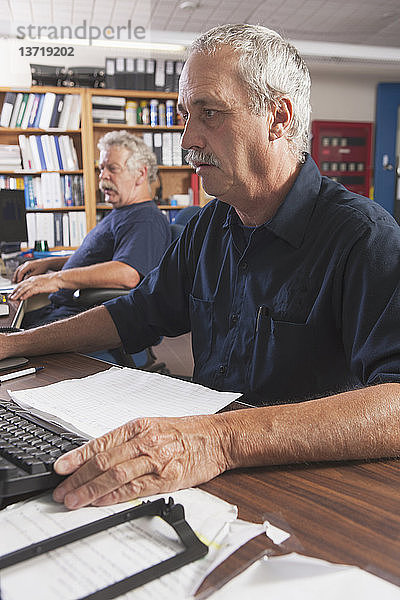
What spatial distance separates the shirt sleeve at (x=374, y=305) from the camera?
0.88 metres

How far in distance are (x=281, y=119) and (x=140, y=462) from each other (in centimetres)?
84

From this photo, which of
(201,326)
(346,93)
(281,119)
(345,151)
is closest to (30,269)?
(201,326)

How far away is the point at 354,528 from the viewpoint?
0.58 m

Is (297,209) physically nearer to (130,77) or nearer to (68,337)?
(68,337)

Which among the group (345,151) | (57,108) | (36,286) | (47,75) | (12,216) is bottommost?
(36,286)

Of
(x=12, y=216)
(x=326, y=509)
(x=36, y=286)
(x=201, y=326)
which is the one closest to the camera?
(x=326, y=509)

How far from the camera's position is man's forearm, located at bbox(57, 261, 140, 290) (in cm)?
251

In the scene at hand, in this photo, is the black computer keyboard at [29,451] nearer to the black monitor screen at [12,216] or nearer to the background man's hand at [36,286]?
the background man's hand at [36,286]

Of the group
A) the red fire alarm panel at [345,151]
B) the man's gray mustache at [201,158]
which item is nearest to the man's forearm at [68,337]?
the man's gray mustache at [201,158]

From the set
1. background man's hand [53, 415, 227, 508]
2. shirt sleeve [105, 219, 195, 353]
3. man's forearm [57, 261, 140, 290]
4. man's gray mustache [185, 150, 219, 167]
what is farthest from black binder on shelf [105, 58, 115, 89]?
background man's hand [53, 415, 227, 508]

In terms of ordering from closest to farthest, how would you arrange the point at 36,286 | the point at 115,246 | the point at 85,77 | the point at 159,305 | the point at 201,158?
the point at 201,158 < the point at 159,305 < the point at 36,286 < the point at 115,246 < the point at 85,77

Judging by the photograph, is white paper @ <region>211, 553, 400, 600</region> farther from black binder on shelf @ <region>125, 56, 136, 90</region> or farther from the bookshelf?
black binder on shelf @ <region>125, 56, 136, 90</region>

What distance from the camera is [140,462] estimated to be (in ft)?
2.07

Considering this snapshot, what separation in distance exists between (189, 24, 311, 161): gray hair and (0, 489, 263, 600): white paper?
848mm
